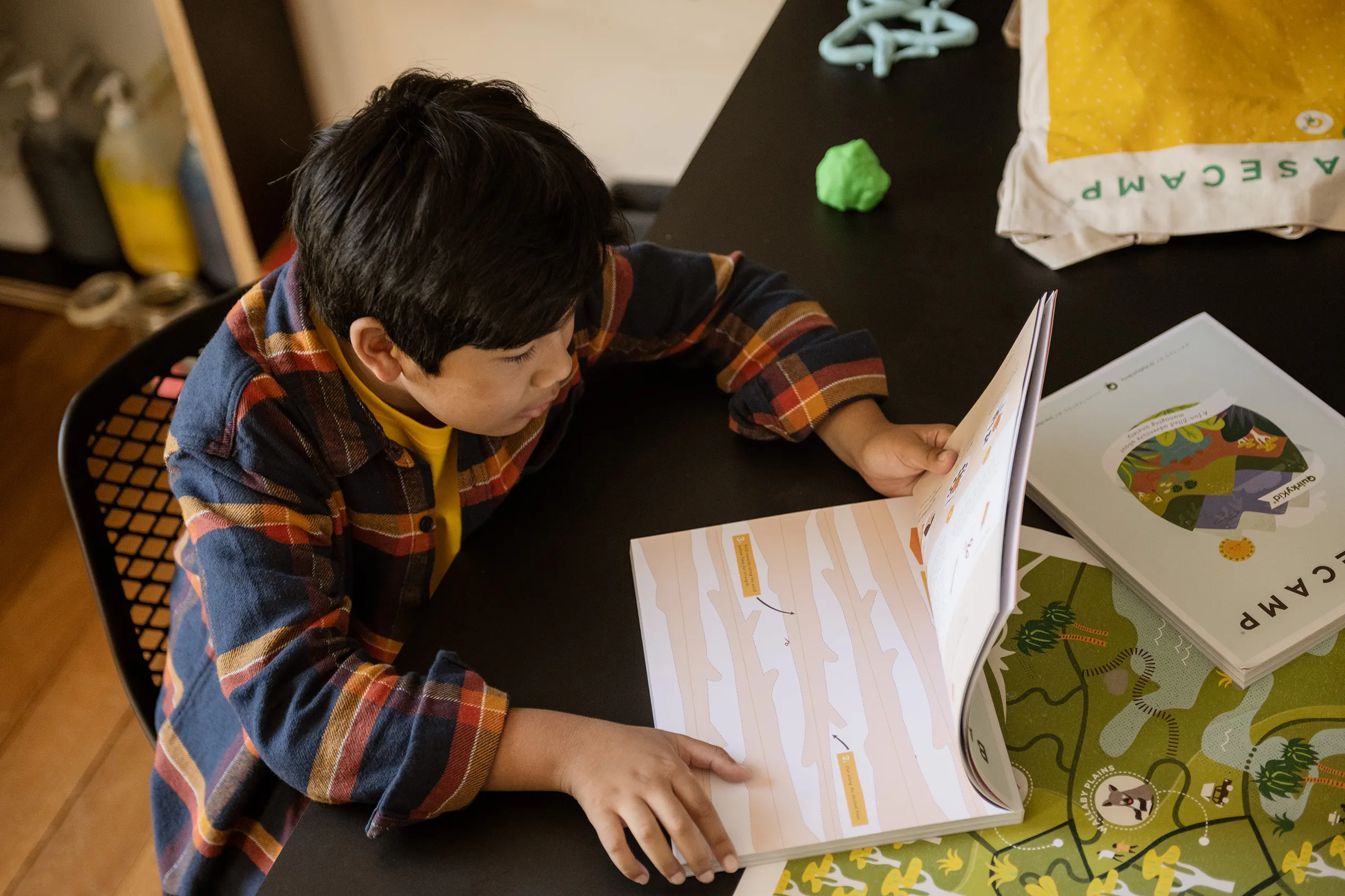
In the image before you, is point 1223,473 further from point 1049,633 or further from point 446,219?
point 446,219

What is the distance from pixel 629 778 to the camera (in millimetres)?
572

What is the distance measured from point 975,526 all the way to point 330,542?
411 millimetres

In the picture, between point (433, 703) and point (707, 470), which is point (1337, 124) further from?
point (433, 703)

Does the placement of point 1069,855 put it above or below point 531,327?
below

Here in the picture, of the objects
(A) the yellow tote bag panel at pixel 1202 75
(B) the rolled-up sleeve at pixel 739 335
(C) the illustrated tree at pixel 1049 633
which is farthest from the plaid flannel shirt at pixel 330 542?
(A) the yellow tote bag panel at pixel 1202 75

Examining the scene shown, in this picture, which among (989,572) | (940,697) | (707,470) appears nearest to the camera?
(989,572)

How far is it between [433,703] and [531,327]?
0.23 meters

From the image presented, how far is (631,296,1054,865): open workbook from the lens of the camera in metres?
0.53

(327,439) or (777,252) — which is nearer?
(327,439)

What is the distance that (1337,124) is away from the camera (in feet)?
2.87

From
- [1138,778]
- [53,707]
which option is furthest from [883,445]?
[53,707]

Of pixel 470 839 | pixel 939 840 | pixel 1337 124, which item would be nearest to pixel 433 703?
pixel 470 839

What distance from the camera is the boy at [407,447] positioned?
585 mm

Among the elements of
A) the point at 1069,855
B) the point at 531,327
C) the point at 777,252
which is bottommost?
the point at 1069,855
